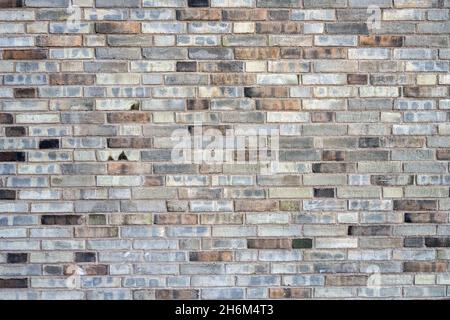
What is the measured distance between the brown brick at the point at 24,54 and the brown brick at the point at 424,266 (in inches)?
86.0

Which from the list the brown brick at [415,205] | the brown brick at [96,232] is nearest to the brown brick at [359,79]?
the brown brick at [415,205]

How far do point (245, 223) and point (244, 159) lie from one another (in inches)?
13.2

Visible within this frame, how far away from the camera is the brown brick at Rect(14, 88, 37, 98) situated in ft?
7.18

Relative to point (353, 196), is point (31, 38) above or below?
above

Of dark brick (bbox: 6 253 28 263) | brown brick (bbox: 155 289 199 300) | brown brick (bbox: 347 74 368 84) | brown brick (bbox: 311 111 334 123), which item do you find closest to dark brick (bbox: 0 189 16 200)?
dark brick (bbox: 6 253 28 263)

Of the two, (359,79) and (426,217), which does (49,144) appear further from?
(426,217)

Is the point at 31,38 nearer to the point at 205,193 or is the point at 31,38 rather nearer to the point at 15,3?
the point at 15,3

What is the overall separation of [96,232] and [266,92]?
1145 millimetres

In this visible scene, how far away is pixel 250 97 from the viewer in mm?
2195

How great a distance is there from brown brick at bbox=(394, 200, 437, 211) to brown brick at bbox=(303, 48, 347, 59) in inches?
32.1

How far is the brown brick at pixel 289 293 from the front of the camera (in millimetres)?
2248

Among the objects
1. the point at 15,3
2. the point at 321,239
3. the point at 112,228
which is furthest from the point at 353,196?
the point at 15,3

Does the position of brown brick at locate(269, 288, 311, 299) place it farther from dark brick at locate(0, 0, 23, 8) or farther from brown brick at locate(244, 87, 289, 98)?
dark brick at locate(0, 0, 23, 8)

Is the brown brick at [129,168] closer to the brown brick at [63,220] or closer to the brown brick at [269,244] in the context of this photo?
the brown brick at [63,220]
